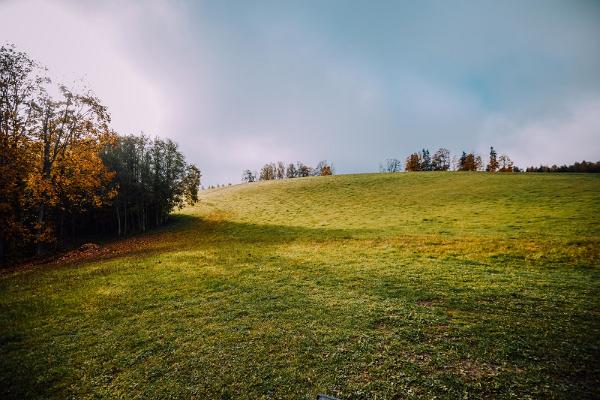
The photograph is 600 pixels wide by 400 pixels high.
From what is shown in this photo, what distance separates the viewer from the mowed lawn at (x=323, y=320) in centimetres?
812

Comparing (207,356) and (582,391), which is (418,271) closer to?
(582,391)

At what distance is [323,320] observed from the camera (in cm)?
1169

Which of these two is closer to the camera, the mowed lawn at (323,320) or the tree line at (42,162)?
the mowed lawn at (323,320)

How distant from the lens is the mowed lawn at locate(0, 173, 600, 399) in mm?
8117

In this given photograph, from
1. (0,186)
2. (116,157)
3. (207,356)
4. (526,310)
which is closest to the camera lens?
(207,356)

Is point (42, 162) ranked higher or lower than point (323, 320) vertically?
higher

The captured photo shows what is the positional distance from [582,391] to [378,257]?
559 inches

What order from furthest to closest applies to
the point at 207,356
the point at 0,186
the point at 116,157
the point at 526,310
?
1. the point at 116,157
2. the point at 0,186
3. the point at 526,310
4. the point at 207,356

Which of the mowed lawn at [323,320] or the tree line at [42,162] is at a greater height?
the tree line at [42,162]

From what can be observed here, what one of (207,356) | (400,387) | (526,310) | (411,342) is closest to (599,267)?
(526,310)

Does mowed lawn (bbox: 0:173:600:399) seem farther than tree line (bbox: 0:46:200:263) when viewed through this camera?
No

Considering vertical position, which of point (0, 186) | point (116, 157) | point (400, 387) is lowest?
point (400, 387)

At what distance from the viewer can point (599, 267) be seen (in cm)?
1645

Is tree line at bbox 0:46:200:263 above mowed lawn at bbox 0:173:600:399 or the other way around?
above
